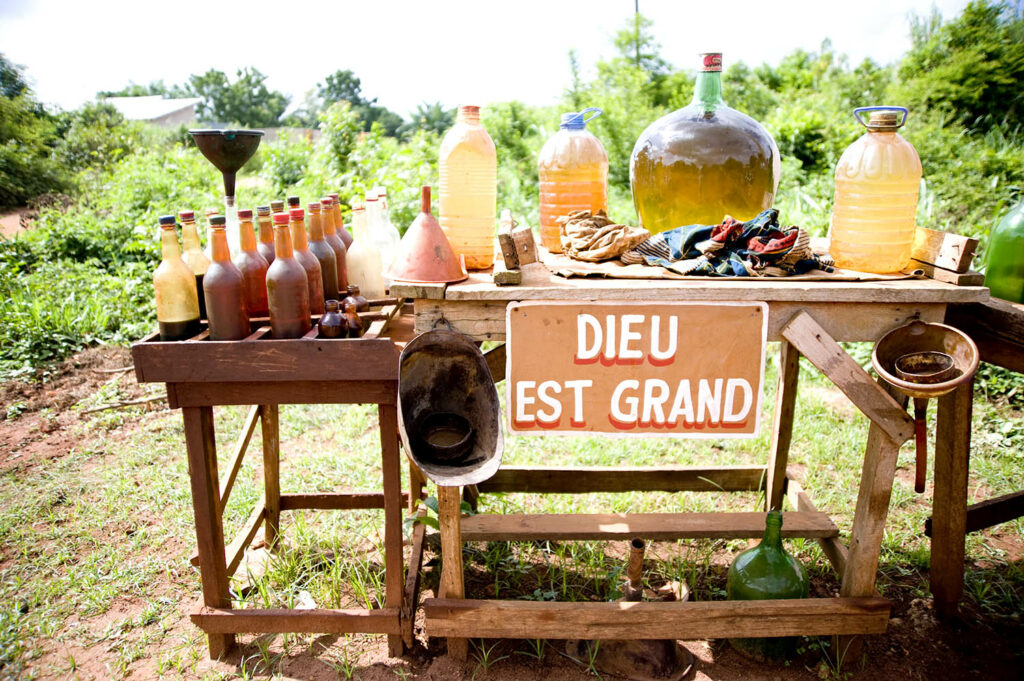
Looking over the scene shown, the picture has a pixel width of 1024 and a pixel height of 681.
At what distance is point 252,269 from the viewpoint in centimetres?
215

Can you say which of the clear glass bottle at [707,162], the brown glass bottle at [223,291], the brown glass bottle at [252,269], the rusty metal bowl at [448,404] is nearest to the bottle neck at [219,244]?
the brown glass bottle at [223,291]

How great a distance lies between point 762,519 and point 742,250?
1131 mm

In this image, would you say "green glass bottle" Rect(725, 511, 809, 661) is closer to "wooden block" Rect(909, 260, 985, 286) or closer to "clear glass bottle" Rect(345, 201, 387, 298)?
Result: "wooden block" Rect(909, 260, 985, 286)

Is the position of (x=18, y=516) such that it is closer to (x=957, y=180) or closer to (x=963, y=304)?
(x=963, y=304)

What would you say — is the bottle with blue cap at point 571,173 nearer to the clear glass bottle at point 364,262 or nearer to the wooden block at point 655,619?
the clear glass bottle at point 364,262

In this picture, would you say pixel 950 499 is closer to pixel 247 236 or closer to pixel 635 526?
pixel 635 526

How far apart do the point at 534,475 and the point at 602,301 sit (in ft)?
4.27

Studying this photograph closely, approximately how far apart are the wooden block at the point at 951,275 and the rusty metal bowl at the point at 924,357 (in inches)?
5.9

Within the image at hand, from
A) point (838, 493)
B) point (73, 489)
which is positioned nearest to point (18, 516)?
point (73, 489)

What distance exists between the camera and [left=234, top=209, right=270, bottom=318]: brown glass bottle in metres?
2.12

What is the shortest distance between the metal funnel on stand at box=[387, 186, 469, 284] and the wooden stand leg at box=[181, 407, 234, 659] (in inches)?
29.1

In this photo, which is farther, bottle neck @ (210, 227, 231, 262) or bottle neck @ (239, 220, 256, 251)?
bottle neck @ (239, 220, 256, 251)

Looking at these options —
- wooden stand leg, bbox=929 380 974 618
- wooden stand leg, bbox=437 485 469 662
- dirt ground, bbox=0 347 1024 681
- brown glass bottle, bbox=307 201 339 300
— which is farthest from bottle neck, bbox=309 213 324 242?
wooden stand leg, bbox=929 380 974 618

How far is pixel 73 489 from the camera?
3.48m
